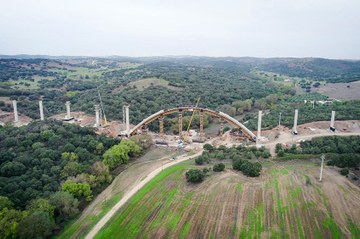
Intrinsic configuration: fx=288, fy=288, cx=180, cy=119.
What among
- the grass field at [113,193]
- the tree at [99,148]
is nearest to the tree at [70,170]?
the grass field at [113,193]

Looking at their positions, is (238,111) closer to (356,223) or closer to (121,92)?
(121,92)

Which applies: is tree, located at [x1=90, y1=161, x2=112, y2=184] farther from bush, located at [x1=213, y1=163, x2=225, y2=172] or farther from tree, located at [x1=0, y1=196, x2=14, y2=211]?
bush, located at [x1=213, y1=163, x2=225, y2=172]

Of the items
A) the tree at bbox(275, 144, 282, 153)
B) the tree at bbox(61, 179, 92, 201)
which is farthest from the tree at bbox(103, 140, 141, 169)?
the tree at bbox(275, 144, 282, 153)

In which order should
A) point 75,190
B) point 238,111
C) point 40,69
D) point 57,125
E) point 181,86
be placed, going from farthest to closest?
point 40,69 → point 181,86 → point 238,111 → point 57,125 → point 75,190

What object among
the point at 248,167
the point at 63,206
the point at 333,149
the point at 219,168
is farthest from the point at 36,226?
the point at 333,149

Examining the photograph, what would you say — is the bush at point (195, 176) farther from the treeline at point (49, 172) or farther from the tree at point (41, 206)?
the tree at point (41, 206)

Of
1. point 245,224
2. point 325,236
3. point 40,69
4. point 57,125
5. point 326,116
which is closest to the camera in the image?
point 325,236

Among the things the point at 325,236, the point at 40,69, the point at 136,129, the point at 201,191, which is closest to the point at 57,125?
the point at 136,129
